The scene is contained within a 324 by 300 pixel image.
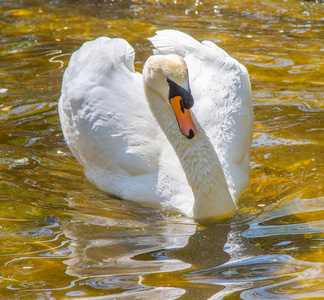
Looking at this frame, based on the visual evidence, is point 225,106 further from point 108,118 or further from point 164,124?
point 108,118

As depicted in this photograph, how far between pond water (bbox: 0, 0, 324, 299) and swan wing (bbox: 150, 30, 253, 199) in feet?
1.01

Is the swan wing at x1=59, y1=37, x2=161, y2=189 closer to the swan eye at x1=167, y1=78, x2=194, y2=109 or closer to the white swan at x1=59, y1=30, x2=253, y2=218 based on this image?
the white swan at x1=59, y1=30, x2=253, y2=218

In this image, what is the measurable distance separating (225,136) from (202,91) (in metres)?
0.66

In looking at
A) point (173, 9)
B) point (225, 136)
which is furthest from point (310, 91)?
point (173, 9)

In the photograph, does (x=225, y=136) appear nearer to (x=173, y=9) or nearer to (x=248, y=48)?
(x=248, y=48)

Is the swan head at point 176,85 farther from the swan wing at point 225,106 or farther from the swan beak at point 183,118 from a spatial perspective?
the swan wing at point 225,106

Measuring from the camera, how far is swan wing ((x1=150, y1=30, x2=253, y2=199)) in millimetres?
5410

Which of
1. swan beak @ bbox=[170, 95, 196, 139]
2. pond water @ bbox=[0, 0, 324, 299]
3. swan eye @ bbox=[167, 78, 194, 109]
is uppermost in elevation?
swan eye @ bbox=[167, 78, 194, 109]

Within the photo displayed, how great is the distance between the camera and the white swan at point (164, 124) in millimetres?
4961

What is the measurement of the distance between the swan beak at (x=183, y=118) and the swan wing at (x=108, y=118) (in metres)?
0.80

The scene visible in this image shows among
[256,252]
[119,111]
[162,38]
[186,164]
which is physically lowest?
[256,252]

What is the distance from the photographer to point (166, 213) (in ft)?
17.2

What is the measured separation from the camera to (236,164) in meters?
5.46

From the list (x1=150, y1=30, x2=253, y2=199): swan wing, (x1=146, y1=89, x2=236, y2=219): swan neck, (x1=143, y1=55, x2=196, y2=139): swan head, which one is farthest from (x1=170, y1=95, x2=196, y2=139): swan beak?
(x1=150, y1=30, x2=253, y2=199): swan wing
